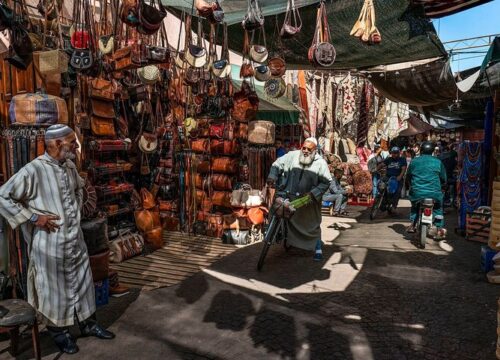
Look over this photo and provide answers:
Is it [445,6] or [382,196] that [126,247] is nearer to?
Result: [445,6]

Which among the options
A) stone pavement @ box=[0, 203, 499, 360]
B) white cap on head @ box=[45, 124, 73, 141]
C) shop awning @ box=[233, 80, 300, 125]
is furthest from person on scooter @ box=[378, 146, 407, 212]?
white cap on head @ box=[45, 124, 73, 141]

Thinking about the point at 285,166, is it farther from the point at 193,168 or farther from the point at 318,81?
the point at 318,81

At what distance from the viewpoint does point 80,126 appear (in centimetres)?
563

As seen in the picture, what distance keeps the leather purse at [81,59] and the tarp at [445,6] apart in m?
3.63

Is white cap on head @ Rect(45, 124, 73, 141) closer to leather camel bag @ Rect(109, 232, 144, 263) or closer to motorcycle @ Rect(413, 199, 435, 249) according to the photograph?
leather camel bag @ Rect(109, 232, 144, 263)

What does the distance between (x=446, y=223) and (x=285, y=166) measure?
16.6 feet

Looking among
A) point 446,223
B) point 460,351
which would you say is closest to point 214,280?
point 460,351

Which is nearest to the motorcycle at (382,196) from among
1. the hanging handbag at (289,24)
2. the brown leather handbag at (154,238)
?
the hanging handbag at (289,24)

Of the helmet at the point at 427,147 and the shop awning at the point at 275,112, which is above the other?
the shop awning at the point at 275,112

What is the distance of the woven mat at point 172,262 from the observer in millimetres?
5352

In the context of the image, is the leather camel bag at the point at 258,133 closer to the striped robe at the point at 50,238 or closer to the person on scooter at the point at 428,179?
the person on scooter at the point at 428,179

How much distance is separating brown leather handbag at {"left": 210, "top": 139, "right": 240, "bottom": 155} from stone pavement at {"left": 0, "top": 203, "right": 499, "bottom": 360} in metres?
2.07

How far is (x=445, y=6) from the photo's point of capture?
3434 mm

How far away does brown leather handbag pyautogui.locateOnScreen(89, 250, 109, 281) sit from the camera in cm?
418
